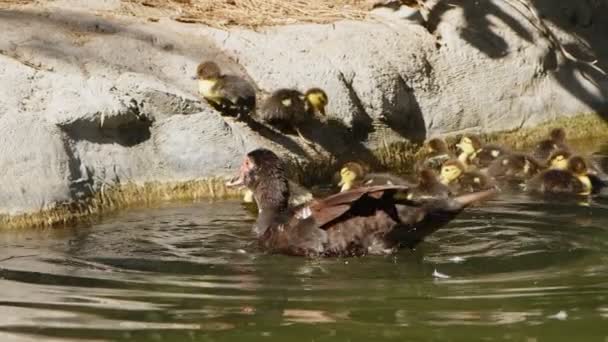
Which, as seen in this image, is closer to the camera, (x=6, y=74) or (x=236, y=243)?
(x=236, y=243)

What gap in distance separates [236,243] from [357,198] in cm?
117

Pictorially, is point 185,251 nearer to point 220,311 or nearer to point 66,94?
point 220,311

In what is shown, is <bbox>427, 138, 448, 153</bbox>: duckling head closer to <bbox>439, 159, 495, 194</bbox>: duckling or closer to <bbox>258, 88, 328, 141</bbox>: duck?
<bbox>439, 159, 495, 194</bbox>: duckling

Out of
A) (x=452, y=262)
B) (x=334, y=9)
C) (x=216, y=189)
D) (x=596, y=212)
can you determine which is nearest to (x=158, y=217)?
(x=216, y=189)

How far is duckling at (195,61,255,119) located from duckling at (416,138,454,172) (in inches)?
64.2

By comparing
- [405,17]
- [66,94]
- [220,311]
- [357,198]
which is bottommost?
[220,311]

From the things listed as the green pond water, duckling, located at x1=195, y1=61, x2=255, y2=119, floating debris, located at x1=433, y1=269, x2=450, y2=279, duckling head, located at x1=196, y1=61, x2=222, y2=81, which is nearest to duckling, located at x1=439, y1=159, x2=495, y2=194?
the green pond water

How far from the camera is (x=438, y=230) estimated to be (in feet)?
26.6

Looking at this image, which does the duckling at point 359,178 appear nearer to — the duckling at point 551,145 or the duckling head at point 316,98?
the duckling head at point 316,98

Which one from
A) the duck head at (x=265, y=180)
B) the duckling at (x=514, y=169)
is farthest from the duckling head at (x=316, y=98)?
the duck head at (x=265, y=180)

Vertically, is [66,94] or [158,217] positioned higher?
[66,94]

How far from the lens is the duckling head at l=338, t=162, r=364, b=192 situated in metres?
9.53

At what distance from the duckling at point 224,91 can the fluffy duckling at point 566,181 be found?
2.38 m

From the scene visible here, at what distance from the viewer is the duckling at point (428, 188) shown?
8.96 meters
